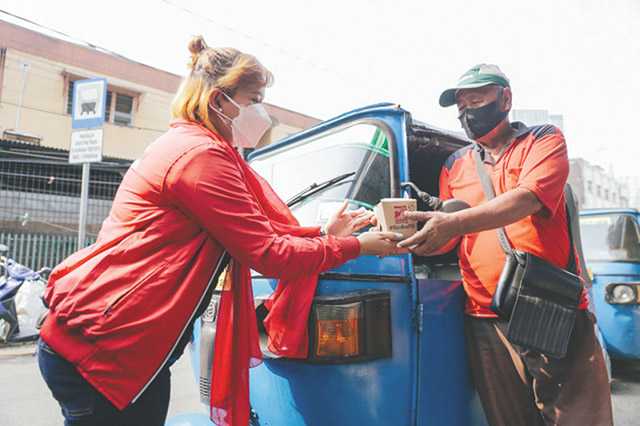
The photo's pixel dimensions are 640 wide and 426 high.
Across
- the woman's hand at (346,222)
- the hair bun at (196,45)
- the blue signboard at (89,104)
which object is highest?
the blue signboard at (89,104)

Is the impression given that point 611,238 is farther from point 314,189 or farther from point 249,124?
point 249,124

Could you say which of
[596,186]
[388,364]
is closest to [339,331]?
[388,364]

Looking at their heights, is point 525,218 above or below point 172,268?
above

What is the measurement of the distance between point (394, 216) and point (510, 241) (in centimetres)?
59

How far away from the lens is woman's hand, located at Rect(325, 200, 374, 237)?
2162mm

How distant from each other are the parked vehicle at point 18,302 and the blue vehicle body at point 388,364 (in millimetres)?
5308

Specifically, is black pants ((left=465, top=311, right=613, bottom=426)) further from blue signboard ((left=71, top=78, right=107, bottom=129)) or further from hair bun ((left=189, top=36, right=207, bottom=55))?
blue signboard ((left=71, top=78, right=107, bottom=129))

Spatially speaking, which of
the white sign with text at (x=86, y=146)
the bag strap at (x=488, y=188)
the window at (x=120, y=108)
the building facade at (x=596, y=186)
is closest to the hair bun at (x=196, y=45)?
the bag strap at (x=488, y=188)

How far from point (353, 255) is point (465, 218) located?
0.53 m

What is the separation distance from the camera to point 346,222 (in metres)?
2.20

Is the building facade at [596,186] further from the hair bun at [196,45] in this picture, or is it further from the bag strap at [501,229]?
the hair bun at [196,45]

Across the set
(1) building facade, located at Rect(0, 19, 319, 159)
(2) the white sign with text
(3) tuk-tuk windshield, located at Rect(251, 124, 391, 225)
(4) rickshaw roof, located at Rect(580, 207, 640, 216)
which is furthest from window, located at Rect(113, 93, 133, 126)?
(3) tuk-tuk windshield, located at Rect(251, 124, 391, 225)

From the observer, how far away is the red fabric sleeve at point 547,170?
1.93m

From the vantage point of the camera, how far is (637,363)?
16.7 feet
